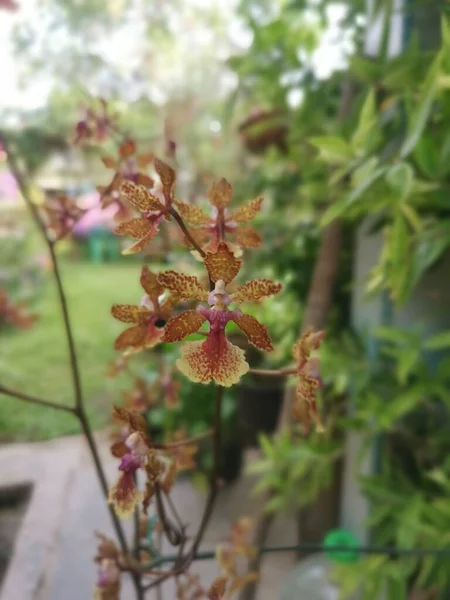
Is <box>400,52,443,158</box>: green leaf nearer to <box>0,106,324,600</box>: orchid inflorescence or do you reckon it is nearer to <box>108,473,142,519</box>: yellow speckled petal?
<box>0,106,324,600</box>: orchid inflorescence

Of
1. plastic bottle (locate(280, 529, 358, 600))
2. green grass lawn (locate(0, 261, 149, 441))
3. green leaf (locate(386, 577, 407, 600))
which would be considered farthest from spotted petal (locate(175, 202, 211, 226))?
green grass lawn (locate(0, 261, 149, 441))

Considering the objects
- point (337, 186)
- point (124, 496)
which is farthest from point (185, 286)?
point (337, 186)

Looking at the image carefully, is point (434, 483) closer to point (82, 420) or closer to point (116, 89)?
point (82, 420)

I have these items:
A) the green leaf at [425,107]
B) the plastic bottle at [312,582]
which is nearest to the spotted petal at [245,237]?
the green leaf at [425,107]

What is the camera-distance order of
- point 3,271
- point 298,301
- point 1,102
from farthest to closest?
point 3,271
point 1,102
point 298,301

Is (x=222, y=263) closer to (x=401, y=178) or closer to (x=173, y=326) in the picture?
(x=173, y=326)

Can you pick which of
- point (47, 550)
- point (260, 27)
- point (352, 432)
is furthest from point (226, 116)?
point (47, 550)

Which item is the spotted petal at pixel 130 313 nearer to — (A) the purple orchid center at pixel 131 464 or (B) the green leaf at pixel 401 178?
(A) the purple orchid center at pixel 131 464
